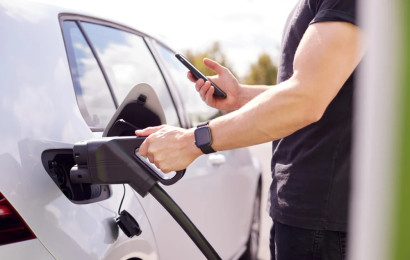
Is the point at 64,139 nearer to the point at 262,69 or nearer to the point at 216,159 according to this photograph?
the point at 216,159

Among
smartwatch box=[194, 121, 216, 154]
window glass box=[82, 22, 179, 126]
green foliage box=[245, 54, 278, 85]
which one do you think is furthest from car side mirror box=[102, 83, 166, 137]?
green foliage box=[245, 54, 278, 85]

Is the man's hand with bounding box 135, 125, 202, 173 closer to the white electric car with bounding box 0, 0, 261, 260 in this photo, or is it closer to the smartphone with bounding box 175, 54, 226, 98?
the white electric car with bounding box 0, 0, 261, 260

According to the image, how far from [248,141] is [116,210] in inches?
27.0

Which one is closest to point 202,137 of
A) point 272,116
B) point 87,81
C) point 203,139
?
point 203,139

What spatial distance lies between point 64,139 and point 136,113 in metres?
0.27

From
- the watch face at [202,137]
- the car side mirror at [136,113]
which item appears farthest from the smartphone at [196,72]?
the watch face at [202,137]

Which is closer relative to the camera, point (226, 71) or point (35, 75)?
point (35, 75)

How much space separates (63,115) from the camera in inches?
77.2

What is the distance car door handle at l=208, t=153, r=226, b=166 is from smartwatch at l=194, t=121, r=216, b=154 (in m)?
1.72

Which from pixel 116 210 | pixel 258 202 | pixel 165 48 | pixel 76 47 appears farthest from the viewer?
pixel 258 202

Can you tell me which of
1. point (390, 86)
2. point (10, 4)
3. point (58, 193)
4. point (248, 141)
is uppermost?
point (10, 4)

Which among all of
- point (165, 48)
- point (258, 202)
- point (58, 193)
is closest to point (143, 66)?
point (165, 48)

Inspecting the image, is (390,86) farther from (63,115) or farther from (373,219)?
(63,115)

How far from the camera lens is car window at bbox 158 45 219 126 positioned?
3.55 meters
